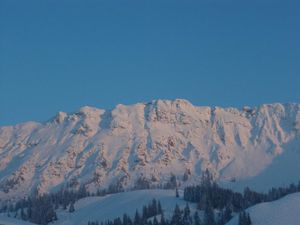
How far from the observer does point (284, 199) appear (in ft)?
649

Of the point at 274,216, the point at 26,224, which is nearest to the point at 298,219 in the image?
the point at 274,216

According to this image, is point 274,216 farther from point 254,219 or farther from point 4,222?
point 4,222

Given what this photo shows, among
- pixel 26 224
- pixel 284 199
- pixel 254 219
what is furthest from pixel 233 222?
pixel 26 224

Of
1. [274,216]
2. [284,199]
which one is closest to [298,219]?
[274,216]

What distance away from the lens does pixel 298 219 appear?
589 ft

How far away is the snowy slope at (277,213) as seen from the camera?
17912 centimetres

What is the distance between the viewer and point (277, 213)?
606 ft

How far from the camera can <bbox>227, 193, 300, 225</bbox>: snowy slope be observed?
179 meters

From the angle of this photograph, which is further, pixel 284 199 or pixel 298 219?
pixel 284 199

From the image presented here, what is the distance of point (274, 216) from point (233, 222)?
10770mm

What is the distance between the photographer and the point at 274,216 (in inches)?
7190

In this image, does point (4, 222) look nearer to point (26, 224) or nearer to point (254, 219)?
point (26, 224)

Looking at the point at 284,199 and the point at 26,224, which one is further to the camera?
the point at 284,199

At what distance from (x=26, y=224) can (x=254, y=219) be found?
58.1 m
